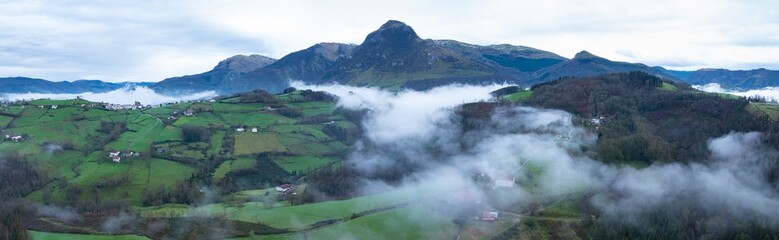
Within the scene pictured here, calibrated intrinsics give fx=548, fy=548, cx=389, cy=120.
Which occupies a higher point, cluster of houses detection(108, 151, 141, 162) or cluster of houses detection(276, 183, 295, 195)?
cluster of houses detection(108, 151, 141, 162)

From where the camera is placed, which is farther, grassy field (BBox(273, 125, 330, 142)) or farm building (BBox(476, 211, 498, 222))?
grassy field (BBox(273, 125, 330, 142))

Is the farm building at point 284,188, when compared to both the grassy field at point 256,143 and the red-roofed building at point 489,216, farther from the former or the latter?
the red-roofed building at point 489,216

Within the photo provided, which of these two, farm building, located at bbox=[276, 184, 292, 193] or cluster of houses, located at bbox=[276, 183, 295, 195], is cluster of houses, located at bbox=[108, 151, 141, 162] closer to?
cluster of houses, located at bbox=[276, 183, 295, 195]

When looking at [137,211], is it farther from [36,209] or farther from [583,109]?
[583,109]

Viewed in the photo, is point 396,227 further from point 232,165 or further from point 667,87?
point 667,87

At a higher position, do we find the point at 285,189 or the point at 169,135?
the point at 169,135

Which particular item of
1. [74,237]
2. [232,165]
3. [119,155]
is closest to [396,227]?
[74,237]

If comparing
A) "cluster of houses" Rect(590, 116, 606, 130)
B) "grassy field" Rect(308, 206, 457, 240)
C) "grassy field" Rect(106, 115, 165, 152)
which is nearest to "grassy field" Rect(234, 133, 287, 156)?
"grassy field" Rect(106, 115, 165, 152)

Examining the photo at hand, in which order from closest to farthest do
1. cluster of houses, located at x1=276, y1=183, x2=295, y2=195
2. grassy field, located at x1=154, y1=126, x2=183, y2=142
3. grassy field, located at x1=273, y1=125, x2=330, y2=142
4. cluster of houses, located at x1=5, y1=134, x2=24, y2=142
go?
cluster of houses, located at x1=276, y1=183, x2=295, y2=195
cluster of houses, located at x1=5, y1=134, x2=24, y2=142
grassy field, located at x1=154, y1=126, x2=183, y2=142
grassy field, located at x1=273, y1=125, x2=330, y2=142

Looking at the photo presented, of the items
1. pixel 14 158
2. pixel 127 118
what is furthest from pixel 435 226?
pixel 127 118

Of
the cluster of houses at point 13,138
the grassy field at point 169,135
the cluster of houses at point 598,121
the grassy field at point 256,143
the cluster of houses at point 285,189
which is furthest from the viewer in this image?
the grassy field at point 169,135

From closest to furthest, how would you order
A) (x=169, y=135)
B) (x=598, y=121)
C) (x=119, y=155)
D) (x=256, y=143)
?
(x=598, y=121), (x=119, y=155), (x=169, y=135), (x=256, y=143)

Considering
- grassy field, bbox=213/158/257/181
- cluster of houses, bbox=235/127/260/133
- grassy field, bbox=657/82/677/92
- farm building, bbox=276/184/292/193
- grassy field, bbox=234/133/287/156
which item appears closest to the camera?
farm building, bbox=276/184/292/193

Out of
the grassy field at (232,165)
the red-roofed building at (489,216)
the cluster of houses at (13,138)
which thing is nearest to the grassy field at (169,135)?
the grassy field at (232,165)
